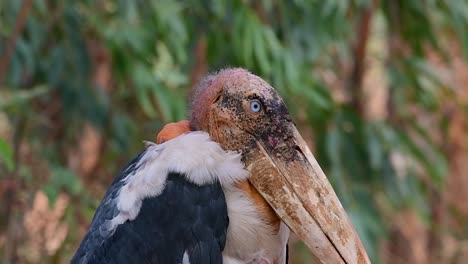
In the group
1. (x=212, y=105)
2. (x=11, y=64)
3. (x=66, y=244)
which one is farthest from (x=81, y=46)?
(x=212, y=105)

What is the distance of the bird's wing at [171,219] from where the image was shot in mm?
3180

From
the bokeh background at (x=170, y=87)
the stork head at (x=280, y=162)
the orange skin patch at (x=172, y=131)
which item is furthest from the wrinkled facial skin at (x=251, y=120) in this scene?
the bokeh background at (x=170, y=87)

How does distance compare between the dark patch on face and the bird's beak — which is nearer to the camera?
the bird's beak

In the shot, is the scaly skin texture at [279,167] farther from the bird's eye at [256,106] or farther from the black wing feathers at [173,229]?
the black wing feathers at [173,229]

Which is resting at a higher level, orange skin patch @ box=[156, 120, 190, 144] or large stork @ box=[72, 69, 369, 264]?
orange skin patch @ box=[156, 120, 190, 144]

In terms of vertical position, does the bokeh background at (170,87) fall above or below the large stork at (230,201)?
above

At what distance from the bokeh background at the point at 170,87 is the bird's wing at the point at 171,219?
Result: 1631 mm

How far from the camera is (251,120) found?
10.9ft

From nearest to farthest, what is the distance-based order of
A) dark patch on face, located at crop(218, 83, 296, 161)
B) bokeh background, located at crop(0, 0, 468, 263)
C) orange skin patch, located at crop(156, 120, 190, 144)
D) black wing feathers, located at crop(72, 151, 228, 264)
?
1. black wing feathers, located at crop(72, 151, 228, 264)
2. dark patch on face, located at crop(218, 83, 296, 161)
3. orange skin patch, located at crop(156, 120, 190, 144)
4. bokeh background, located at crop(0, 0, 468, 263)

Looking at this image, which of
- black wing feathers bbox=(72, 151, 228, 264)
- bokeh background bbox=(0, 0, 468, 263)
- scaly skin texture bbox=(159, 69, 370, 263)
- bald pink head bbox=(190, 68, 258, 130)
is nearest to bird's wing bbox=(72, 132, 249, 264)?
black wing feathers bbox=(72, 151, 228, 264)

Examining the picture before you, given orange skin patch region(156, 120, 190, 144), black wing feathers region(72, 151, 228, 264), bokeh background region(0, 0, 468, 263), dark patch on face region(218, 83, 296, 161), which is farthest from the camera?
bokeh background region(0, 0, 468, 263)

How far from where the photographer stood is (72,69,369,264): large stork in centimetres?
319

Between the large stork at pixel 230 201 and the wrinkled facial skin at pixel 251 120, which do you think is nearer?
the large stork at pixel 230 201

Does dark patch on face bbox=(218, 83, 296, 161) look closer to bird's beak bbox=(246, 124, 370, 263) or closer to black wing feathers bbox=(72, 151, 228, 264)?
bird's beak bbox=(246, 124, 370, 263)
